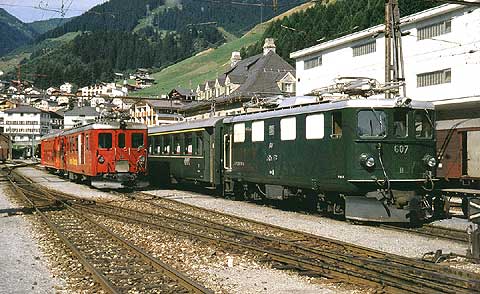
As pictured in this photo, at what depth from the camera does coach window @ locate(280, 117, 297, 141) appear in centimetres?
1652

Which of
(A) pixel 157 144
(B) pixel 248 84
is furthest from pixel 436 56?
(B) pixel 248 84

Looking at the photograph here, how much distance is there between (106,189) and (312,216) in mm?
13982

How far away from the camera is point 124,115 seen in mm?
27562

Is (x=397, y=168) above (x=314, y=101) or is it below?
below

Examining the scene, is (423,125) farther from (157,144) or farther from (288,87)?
(288,87)

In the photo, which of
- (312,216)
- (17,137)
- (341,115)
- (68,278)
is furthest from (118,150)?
(17,137)

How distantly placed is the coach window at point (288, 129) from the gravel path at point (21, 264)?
7576 millimetres

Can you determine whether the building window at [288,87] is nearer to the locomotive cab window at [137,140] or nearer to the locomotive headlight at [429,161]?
the locomotive cab window at [137,140]

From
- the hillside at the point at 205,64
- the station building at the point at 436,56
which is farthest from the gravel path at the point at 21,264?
the hillside at the point at 205,64

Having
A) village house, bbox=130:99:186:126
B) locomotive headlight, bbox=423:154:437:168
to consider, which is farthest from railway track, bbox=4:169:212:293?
village house, bbox=130:99:186:126

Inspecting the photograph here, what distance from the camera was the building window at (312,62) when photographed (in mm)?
47688

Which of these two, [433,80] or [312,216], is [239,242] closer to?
[312,216]

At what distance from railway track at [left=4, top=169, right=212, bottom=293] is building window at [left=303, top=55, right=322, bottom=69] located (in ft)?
112

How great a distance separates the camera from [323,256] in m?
9.96
